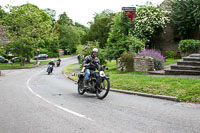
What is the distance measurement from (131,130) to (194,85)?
598 cm

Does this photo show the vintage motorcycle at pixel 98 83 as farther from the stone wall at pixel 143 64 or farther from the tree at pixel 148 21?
the tree at pixel 148 21

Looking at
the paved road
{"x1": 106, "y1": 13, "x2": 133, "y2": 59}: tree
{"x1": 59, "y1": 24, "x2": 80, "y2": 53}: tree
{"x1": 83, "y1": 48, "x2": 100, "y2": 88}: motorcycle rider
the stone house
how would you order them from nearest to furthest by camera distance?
the paved road
{"x1": 83, "y1": 48, "x2": 100, "y2": 88}: motorcycle rider
{"x1": 106, "y1": 13, "x2": 133, "y2": 59}: tree
the stone house
{"x1": 59, "y1": 24, "x2": 80, "y2": 53}: tree

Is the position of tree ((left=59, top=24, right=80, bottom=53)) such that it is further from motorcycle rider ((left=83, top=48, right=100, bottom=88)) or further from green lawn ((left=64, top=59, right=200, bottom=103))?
motorcycle rider ((left=83, top=48, right=100, bottom=88))

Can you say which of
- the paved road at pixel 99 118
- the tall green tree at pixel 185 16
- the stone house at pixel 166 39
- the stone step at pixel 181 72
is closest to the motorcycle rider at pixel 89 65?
the paved road at pixel 99 118

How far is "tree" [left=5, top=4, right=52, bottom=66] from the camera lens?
4653 cm

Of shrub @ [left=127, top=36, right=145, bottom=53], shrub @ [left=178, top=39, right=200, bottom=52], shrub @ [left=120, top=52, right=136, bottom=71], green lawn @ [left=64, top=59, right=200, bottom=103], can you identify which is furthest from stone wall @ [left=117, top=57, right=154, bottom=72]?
shrub @ [left=178, top=39, right=200, bottom=52]

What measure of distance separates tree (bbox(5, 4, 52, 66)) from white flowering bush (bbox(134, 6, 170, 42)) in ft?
78.4

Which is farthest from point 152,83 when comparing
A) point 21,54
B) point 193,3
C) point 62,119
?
point 21,54

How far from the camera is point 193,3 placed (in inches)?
1102

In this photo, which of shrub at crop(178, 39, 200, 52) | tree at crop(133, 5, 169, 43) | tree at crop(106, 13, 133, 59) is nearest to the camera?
shrub at crop(178, 39, 200, 52)

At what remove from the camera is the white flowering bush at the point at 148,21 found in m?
29.8

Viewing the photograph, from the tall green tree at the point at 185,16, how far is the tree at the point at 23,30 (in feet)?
90.3

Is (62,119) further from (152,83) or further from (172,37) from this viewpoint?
(172,37)

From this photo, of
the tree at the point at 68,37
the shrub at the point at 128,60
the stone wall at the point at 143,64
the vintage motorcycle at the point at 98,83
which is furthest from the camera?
the tree at the point at 68,37
